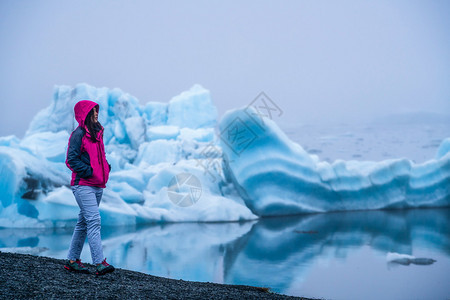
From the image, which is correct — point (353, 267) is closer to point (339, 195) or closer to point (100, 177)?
point (100, 177)

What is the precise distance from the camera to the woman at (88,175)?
94.1 inches

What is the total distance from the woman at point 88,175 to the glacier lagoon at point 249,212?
1474 millimetres

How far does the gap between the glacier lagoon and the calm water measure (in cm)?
2

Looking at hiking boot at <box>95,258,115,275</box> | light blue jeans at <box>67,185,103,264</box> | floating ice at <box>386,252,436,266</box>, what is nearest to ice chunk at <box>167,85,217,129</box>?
floating ice at <box>386,252,436,266</box>

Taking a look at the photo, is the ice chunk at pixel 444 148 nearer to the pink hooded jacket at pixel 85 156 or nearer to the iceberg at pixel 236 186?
the iceberg at pixel 236 186

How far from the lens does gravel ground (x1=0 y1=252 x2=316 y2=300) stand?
6.52 ft

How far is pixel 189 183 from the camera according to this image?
9133 mm

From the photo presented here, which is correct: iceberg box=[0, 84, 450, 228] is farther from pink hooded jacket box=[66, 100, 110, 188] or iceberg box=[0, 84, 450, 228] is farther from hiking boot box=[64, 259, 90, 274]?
pink hooded jacket box=[66, 100, 110, 188]

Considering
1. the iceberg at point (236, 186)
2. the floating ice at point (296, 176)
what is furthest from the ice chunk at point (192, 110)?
the floating ice at point (296, 176)

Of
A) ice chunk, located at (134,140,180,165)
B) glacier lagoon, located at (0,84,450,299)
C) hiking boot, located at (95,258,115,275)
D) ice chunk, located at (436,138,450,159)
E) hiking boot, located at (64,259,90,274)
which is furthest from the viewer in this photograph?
ice chunk, located at (134,140,180,165)

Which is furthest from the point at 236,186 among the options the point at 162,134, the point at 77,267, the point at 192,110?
the point at 192,110

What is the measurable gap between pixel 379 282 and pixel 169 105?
15429mm

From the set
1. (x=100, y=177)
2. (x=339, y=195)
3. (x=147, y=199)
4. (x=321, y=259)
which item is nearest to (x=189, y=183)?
(x=147, y=199)

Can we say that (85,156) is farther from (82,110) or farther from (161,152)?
(161,152)
